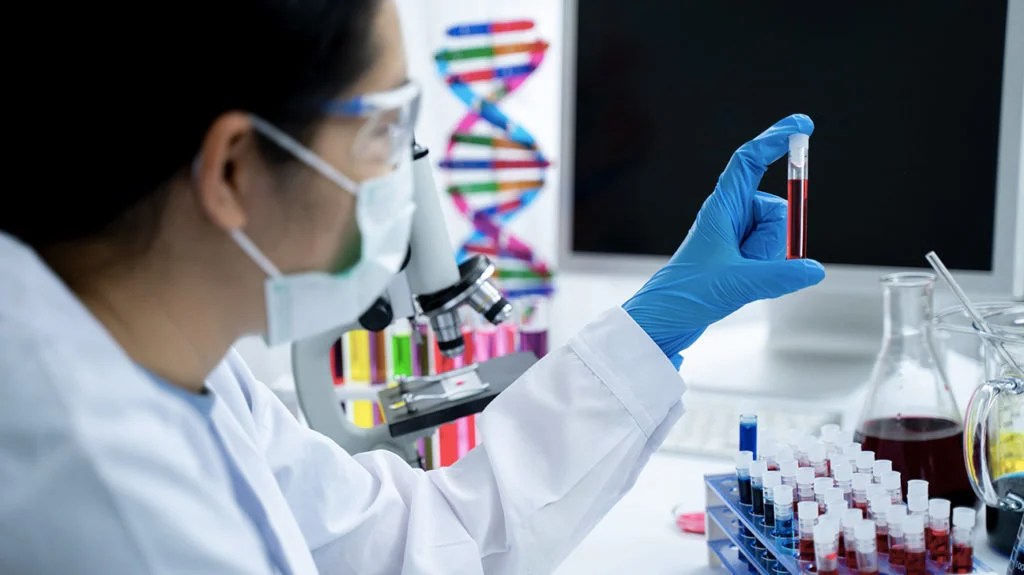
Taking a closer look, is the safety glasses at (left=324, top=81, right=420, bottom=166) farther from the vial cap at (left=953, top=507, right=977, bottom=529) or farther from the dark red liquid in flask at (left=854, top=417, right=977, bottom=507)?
the dark red liquid in flask at (left=854, top=417, right=977, bottom=507)

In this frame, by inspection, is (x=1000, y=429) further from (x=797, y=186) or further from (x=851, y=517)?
(x=797, y=186)

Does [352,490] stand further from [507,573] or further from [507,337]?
[507,337]

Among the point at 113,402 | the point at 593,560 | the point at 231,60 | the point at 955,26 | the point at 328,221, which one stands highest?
the point at 955,26

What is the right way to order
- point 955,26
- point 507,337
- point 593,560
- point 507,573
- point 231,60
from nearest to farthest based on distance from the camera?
1. point 231,60
2. point 507,573
3. point 593,560
4. point 955,26
5. point 507,337

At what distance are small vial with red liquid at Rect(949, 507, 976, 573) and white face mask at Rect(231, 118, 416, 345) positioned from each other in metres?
0.56

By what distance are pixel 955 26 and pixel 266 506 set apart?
1303mm

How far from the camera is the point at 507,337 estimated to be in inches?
66.3

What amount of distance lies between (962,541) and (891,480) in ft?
0.31

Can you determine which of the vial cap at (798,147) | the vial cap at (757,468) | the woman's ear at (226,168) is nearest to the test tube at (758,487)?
the vial cap at (757,468)

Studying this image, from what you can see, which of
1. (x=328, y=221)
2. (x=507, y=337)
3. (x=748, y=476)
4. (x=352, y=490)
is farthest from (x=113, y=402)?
(x=507, y=337)

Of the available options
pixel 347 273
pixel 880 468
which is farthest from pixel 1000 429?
pixel 347 273

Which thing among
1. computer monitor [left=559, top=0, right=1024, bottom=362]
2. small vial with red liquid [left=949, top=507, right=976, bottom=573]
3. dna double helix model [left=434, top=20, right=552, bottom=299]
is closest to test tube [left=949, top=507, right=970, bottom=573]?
small vial with red liquid [left=949, top=507, right=976, bottom=573]

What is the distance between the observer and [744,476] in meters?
1.01

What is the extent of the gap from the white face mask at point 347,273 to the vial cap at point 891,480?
532mm
